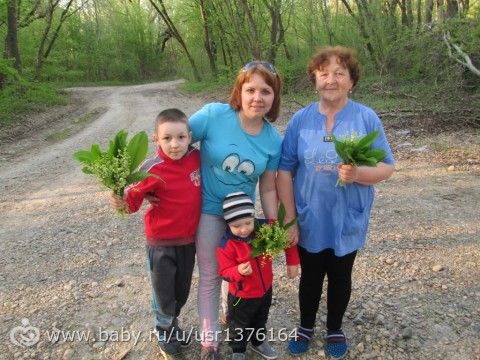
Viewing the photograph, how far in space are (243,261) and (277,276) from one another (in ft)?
5.04

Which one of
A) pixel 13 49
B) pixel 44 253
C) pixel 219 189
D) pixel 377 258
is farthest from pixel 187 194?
pixel 13 49

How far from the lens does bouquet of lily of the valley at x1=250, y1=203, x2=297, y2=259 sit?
2359 mm

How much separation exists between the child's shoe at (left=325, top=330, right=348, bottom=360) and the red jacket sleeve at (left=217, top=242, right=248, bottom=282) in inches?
37.3

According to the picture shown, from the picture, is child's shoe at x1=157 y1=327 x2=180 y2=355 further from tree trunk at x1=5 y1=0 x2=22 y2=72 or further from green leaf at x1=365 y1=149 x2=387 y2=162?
tree trunk at x1=5 y1=0 x2=22 y2=72

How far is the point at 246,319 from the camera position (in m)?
2.63

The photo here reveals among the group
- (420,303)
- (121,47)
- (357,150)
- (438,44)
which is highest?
(121,47)

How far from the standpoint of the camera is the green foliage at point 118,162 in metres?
2.17

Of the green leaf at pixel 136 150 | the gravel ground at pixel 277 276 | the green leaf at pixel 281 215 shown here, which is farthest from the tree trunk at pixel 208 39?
the green leaf at pixel 281 215

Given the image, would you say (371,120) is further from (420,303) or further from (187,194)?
(420,303)

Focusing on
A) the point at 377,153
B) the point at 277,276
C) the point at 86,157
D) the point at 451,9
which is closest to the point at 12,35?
the point at 451,9

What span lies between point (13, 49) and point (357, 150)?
660 inches

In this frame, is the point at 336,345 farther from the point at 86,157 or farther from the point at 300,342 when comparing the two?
the point at 86,157

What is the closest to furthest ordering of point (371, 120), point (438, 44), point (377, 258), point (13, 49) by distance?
Answer: point (371, 120) < point (377, 258) < point (438, 44) < point (13, 49)

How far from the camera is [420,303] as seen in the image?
3389 millimetres
